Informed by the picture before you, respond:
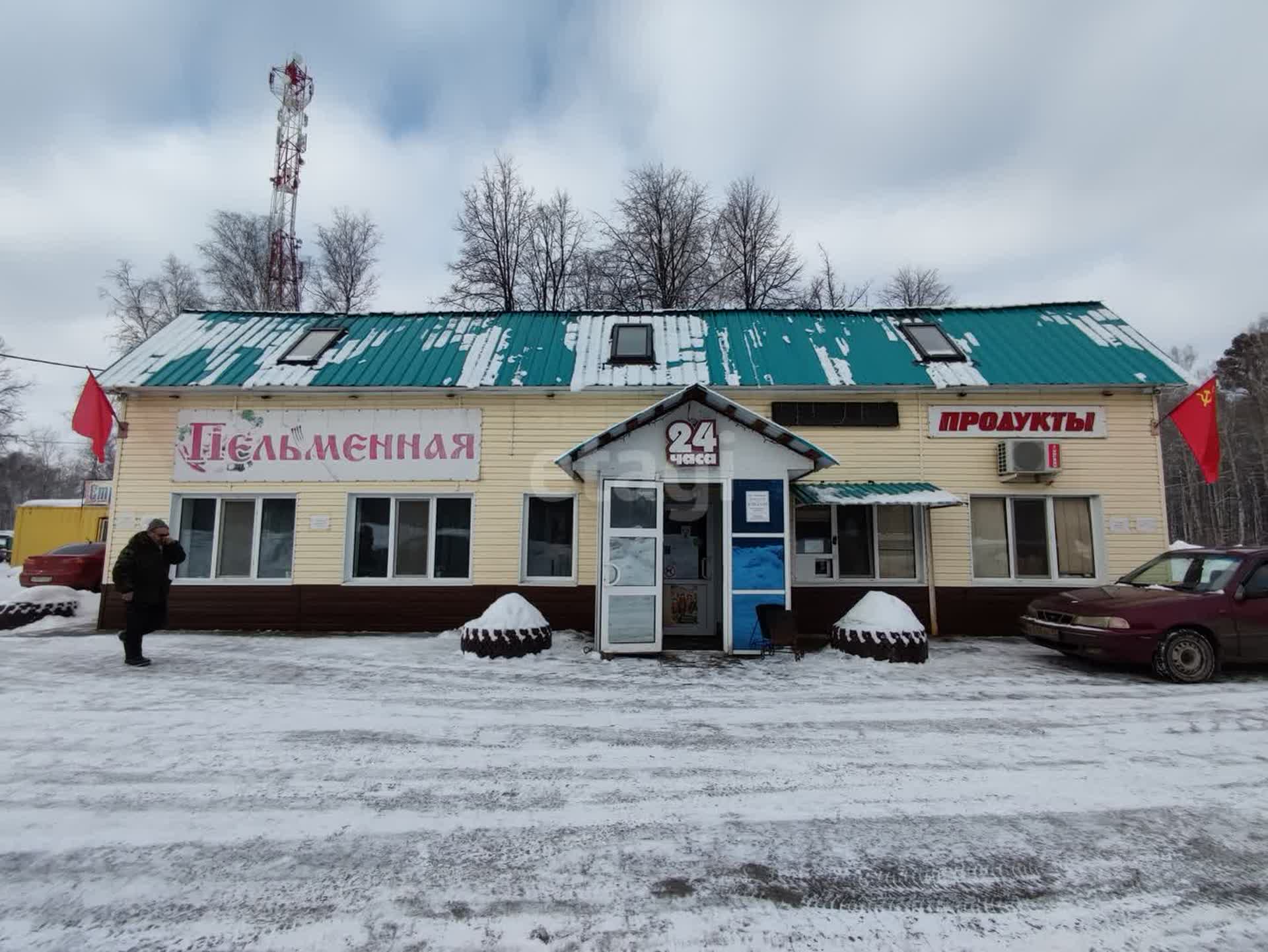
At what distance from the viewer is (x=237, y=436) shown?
11164 mm

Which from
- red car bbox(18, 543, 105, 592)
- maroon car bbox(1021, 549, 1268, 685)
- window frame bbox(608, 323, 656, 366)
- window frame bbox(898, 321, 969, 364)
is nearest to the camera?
maroon car bbox(1021, 549, 1268, 685)

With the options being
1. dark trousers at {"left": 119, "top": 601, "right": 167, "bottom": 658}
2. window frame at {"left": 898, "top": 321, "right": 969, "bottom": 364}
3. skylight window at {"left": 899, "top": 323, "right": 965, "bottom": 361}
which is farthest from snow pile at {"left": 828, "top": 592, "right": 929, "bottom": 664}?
dark trousers at {"left": 119, "top": 601, "right": 167, "bottom": 658}

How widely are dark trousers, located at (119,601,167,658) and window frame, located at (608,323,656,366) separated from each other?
7.93m

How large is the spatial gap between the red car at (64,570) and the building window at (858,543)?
53.3 ft

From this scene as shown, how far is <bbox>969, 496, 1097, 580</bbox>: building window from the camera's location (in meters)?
10.9

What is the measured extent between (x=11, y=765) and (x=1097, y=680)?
10.9 metres

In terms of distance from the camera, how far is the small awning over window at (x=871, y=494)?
382 inches

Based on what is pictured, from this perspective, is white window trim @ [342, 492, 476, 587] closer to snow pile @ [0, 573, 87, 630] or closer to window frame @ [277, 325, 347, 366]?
window frame @ [277, 325, 347, 366]

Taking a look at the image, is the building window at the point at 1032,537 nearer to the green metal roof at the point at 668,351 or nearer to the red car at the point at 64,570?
the green metal roof at the point at 668,351

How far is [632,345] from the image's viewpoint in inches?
489

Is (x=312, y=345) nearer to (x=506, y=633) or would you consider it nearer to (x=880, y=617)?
(x=506, y=633)

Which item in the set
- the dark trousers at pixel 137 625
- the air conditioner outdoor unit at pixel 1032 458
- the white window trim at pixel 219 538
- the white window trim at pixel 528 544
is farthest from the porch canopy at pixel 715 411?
the dark trousers at pixel 137 625

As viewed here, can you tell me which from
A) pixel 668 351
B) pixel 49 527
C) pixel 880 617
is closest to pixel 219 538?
pixel 668 351

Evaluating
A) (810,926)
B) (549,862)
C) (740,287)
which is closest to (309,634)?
(549,862)
